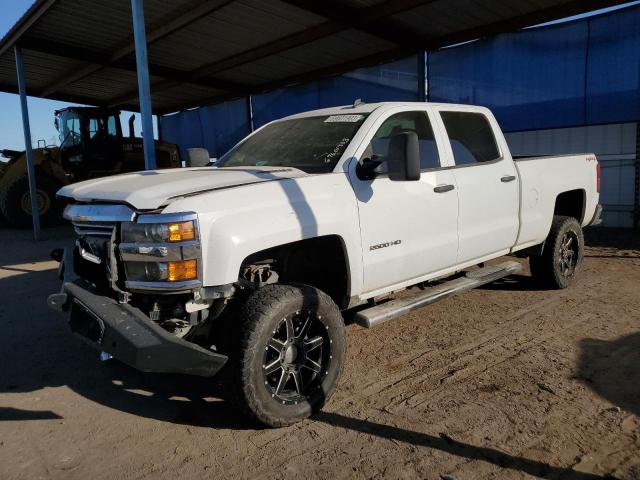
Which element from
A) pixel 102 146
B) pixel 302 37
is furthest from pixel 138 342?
pixel 102 146

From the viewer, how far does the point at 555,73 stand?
10.1m

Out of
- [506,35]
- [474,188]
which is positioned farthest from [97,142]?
[474,188]

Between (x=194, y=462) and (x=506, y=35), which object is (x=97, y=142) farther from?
(x=194, y=462)

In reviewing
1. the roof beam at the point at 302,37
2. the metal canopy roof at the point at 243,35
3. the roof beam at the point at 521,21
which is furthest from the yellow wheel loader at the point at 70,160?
the roof beam at the point at 521,21

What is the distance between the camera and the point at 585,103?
978cm

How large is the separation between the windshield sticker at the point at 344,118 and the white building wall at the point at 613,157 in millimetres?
7994

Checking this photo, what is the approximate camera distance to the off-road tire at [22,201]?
13188 millimetres

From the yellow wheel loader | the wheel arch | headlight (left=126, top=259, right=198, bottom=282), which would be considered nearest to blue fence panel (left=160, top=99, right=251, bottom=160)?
the yellow wheel loader

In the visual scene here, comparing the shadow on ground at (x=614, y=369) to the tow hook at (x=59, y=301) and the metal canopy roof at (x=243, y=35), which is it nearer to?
the tow hook at (x=59, y=301)

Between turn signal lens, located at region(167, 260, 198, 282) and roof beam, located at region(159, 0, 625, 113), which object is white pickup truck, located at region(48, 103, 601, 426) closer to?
turn signal lens, located at region(167, 260, 198, 282)

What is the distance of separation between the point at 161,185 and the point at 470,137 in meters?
3.11

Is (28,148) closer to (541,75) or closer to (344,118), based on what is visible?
(344,118)

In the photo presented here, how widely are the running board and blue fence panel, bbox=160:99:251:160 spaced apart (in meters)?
13.5

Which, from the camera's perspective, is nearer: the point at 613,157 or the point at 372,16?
the point at 372,16
